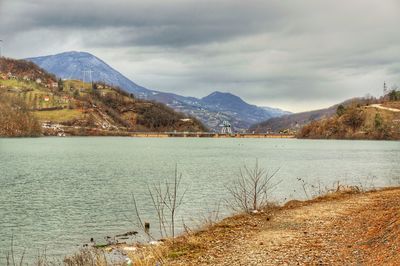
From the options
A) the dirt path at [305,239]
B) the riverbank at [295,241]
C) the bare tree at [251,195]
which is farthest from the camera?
the bare tree at [251,195]

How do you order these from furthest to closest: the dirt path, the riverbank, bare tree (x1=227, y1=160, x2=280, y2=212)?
bare tree (x1=227, y1=160, x2=280, y2=212), the riverbank, the dirt path

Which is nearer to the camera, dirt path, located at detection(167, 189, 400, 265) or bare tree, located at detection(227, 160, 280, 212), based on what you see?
dirt path, located at detection(167, 189, 400, 265)

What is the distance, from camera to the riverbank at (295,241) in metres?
18.8

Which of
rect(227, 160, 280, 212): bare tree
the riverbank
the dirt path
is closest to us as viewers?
the dirt path

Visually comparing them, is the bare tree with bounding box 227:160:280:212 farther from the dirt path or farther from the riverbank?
the riverbank

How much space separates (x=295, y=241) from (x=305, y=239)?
692 millimetres

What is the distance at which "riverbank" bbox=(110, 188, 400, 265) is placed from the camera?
18.8 metres

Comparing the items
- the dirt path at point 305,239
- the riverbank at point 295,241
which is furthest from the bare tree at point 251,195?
the riverbank at point 295,241

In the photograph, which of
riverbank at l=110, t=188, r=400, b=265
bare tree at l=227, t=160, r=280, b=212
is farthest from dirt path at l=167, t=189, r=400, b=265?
bare tree at l=227, t=160, r=280, b=212

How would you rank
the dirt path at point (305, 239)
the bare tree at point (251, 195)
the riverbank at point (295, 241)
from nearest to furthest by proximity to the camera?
the dirt path at point (305, 239), the riverbank at point (295, 241), the bare tree at point (251, 195)

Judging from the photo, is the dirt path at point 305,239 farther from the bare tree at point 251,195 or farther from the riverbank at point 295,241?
the bare tree at point 251,195

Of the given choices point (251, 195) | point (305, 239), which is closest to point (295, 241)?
point (305, 239)

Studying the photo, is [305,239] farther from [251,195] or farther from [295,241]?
[251,195]

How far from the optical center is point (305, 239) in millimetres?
23297
